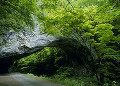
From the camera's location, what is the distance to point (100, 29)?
6.82 meters

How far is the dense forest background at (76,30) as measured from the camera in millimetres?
4992

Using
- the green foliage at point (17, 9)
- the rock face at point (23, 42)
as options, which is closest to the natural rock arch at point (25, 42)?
the rock face at point (23, 42)

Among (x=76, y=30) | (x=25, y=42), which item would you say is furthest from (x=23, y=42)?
(x=76, y=30)

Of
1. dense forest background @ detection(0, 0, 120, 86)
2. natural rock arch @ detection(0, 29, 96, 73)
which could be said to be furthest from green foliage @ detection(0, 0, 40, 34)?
natural rock arch @ detection(0, 29, 96, 73)

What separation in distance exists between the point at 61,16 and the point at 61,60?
32.1ft

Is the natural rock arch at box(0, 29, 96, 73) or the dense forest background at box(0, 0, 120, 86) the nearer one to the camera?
the dense forest background at box(0, 0, 120, 86)

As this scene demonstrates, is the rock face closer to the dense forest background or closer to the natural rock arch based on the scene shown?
the natural rock arch

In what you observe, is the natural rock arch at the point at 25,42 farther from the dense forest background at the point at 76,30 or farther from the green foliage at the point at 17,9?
the green foliage at the point at 17,9

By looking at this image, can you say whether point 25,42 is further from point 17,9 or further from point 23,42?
point 17,9

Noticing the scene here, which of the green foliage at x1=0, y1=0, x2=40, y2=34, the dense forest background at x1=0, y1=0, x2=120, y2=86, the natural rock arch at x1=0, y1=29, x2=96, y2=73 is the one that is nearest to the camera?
the green foliage at x1=0, y1=0, x2=40, y2=34

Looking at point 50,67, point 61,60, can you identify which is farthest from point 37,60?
point 61,60

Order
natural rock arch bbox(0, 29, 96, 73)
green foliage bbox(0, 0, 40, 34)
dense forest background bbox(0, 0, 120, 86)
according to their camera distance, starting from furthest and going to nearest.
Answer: natural rock arch bbox(0, 29, 96, 73)
dense forest background bbox(0, 0, 120, 86)
green foliage bbox(0, 0, 40, 34)

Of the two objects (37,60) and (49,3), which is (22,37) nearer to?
(37,60)

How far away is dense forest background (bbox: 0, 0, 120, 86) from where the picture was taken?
499 cm
